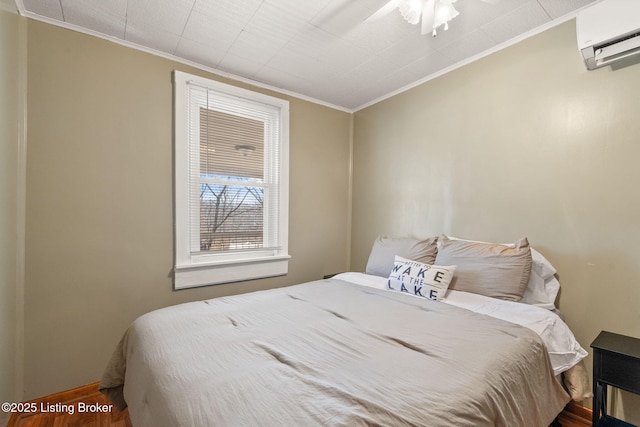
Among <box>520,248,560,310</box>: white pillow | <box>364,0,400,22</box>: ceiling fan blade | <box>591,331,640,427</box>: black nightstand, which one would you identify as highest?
<box>364,0,400,22</box>: ceiling fan blade

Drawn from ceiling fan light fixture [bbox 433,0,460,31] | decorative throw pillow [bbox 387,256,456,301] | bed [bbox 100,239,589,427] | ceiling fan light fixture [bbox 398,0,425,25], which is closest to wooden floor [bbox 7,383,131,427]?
bed [bbox 100,239,589,427]

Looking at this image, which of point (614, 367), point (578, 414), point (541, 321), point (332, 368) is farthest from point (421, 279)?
point (578, 414)

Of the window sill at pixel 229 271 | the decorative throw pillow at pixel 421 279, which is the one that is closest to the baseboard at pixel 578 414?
the decorative throw pillow at pixel 421 279

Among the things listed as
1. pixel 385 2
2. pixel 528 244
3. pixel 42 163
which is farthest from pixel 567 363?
pixel 42 163

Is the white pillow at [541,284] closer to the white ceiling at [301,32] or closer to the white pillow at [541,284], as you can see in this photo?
the white pillow at [541,284]

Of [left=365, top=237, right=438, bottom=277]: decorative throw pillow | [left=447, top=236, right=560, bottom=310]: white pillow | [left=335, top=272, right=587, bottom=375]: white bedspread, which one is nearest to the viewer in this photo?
[left=335, top=272, right=587, bottom=375]: white bedspread

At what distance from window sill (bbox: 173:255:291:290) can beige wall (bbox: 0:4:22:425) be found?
0.89m

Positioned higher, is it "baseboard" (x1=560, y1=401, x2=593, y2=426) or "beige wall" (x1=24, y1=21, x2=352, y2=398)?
"beige wall" (x1=24, y1=21, x2=352, y2=398)

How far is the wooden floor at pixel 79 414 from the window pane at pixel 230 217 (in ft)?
3.94

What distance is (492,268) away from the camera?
1.79 m

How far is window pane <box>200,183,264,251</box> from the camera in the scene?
2416mm

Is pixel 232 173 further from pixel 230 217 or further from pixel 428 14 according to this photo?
pixel 428 14

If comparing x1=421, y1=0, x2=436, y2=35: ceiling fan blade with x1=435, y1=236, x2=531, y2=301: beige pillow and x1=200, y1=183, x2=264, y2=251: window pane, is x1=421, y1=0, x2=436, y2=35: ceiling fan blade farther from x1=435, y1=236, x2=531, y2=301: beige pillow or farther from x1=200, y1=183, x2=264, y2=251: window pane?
x1=200, y1=183, x2=264, y2=251: window pane

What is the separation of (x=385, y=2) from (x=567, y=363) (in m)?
2.17
